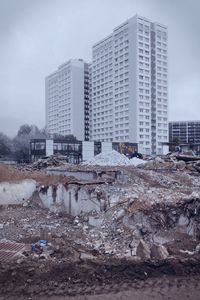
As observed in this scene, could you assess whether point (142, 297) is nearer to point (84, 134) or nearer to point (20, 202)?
point (20, 202)

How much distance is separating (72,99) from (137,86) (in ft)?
62.4

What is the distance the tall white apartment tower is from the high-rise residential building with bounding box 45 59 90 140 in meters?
6.31

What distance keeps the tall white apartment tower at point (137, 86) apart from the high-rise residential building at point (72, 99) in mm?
6312

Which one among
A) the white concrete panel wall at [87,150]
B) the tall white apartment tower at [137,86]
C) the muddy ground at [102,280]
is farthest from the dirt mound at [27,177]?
the tall white apartment tower at [137,86]

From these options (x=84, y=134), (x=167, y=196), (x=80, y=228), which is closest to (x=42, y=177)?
(x=80, y=228)

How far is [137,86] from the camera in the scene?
61.2m

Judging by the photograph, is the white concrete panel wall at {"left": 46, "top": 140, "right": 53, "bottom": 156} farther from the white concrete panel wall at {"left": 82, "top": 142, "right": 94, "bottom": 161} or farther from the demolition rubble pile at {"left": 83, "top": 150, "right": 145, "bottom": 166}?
the demolition rubble pile at {"left": 83, "top": 150, "right": 145, "bottom": 166}

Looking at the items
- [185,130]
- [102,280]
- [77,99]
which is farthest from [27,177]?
[185,130]

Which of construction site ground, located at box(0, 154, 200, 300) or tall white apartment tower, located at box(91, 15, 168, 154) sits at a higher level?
tall white apartment tower, located at box(91, 15, 168, 154)

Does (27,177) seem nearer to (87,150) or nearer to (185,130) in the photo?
(87,150)

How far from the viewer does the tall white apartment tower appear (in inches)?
2416

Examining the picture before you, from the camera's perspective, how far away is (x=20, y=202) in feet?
45.1

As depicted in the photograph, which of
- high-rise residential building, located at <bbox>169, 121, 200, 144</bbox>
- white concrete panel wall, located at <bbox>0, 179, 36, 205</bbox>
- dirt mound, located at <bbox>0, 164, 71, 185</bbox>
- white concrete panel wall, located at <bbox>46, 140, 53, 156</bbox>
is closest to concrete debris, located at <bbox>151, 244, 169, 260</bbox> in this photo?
dirt mound, located at <bbox>0, 164, 71, 185</bbox>

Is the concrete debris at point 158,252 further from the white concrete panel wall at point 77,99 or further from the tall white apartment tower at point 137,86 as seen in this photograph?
the white concrete panel wall at point 77,99
